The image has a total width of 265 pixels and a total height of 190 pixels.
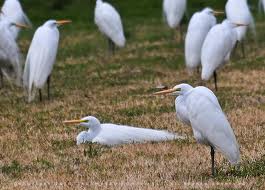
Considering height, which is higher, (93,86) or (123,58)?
(93,86)

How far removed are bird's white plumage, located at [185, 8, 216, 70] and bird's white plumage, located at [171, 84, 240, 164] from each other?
7.51m

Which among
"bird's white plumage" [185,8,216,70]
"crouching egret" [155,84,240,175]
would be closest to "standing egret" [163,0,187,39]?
"bird's white plumage" [185,8,216,70]

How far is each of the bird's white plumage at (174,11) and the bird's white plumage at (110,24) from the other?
143 centimetres

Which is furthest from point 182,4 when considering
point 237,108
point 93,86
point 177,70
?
point 237,108

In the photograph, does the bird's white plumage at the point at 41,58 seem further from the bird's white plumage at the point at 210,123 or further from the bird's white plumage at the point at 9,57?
the bird's white plumage at the point at 210,123

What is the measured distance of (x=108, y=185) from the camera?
22.1 feet

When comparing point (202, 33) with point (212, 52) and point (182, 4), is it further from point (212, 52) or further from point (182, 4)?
point (182, 4)

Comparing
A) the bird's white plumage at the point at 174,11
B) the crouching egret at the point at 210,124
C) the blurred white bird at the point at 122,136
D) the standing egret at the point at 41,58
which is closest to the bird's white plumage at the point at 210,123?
the crouching egret at the point at 210,124

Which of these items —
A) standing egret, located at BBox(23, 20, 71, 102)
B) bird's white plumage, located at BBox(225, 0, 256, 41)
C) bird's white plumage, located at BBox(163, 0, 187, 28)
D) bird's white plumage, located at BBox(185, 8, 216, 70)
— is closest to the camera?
standing egret, located at BBox(23, 20, 71, 102)

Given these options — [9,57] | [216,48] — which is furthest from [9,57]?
[216,48]

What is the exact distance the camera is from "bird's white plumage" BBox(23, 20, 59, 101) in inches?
514

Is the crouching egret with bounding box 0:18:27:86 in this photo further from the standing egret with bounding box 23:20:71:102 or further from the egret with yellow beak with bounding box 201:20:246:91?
the egret with yellow beak with bounding box 201:20:246:91

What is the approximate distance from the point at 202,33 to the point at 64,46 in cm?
707

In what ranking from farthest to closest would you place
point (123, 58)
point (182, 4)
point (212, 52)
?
point (182, 4), point (123, 58), point (212, 52)
